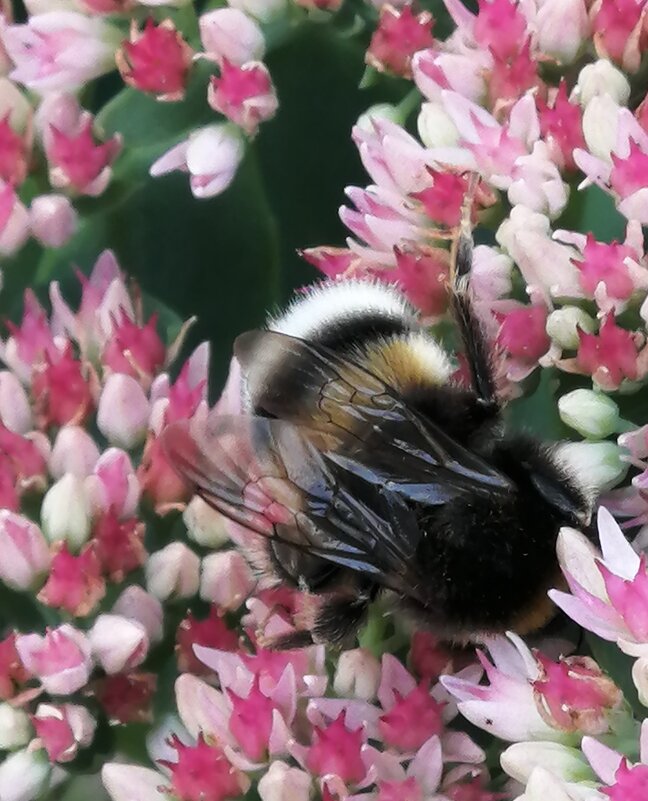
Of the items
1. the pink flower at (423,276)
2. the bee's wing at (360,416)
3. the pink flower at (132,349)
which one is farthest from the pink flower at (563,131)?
the pink flower at (132,349)

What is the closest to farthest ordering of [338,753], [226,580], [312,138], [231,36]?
1. [338,753]
2. [226,580]
3. [231,36]
4. [312,138]

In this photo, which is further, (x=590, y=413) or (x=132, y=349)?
(x=132, y=349)

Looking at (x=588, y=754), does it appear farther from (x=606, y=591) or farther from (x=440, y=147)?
(x=440, y=147)

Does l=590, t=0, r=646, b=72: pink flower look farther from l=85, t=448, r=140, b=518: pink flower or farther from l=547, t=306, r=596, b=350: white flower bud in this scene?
l=85, t=448, r=140, b=518: pink flower

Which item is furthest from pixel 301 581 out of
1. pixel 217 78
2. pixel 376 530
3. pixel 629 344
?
pixel 217 78

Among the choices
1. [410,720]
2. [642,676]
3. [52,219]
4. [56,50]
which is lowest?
[410,720]

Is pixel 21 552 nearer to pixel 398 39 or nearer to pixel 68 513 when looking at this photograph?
pixel 68 513

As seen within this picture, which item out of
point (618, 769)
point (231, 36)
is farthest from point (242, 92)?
point (618, 769)
